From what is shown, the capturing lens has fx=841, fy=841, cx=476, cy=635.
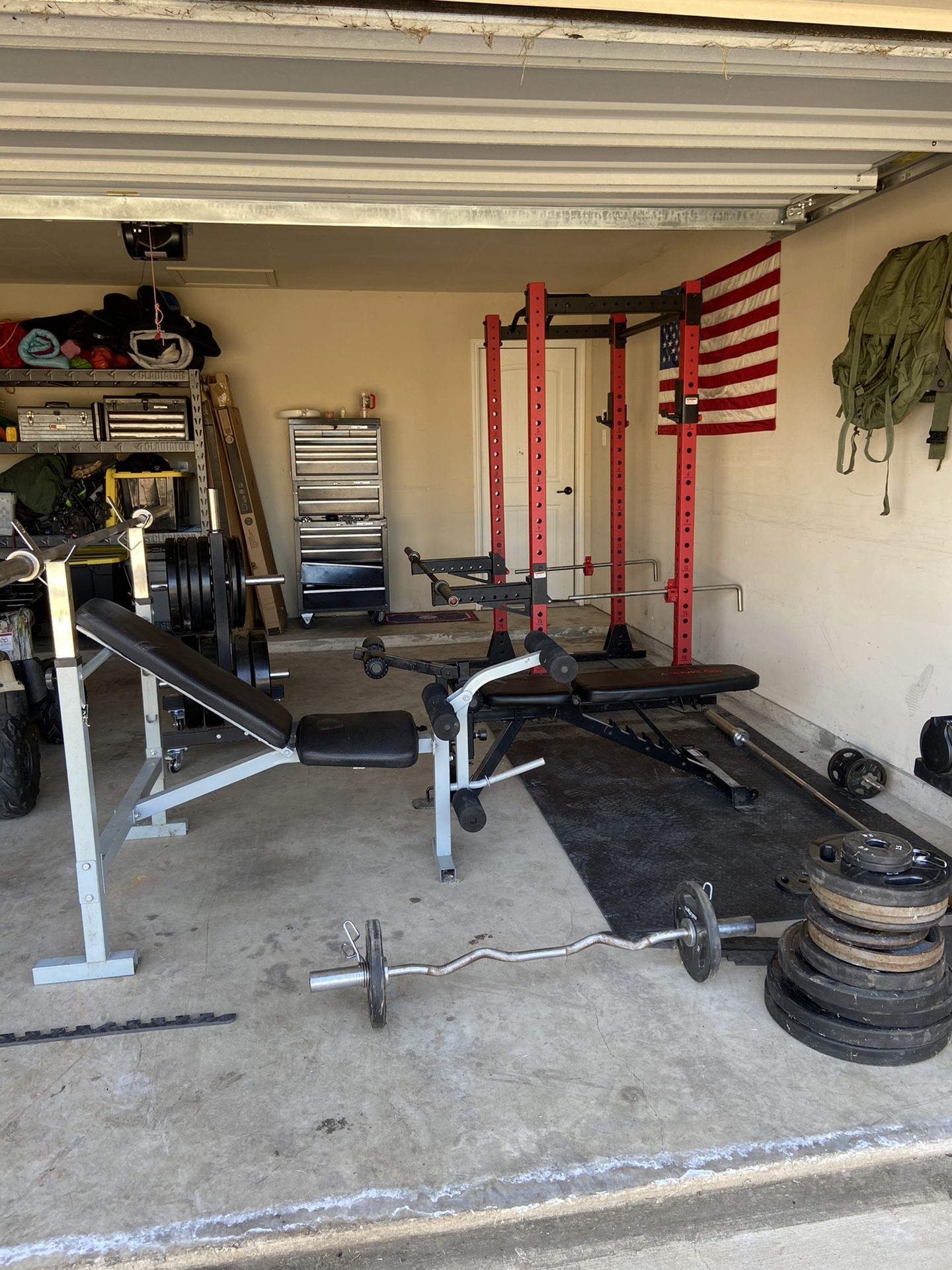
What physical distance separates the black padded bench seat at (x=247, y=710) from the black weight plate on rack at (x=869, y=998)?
1.25m

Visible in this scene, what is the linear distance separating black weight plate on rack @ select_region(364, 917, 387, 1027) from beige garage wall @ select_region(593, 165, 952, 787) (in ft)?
7.68

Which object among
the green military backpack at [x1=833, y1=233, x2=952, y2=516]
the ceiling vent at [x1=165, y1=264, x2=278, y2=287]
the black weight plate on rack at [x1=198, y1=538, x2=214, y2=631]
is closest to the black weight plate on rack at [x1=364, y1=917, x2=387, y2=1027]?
the black weight plate on rack at [x1=198, y1=538, x2=214, y2=631]

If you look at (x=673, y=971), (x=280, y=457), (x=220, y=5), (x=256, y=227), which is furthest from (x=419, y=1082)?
(x=280, y=457)

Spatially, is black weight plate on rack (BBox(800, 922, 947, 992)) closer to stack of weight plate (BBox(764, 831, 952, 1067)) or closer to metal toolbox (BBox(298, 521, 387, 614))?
stack of weight plate (BBox(764, 831, 952, 1067))

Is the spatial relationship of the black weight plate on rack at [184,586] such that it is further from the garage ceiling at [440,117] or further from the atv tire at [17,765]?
the garage ceiling at [440,117]

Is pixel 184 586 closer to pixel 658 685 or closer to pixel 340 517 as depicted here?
pixel 658 685

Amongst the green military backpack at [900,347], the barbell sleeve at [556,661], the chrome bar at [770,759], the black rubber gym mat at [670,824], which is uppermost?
the green military backpack at [900,347]

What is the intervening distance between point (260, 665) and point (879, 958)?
2.86 meters

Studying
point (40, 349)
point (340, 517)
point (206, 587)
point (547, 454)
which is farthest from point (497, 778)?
point (40, 349)

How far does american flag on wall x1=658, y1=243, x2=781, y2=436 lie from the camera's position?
423 centimetres

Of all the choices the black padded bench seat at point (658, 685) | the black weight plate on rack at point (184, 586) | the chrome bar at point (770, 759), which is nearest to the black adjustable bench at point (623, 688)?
the black padded bench seat at point (658, 685)

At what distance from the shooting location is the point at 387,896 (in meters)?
2.77

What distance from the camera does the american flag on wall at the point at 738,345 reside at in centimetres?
423

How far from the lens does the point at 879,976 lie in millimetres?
1953
